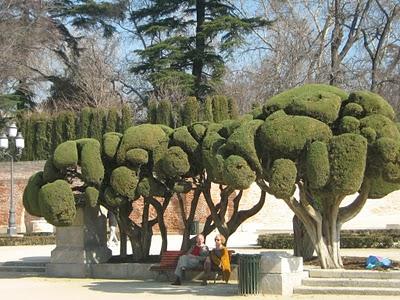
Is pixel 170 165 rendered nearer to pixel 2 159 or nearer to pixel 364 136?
pixel 364 136

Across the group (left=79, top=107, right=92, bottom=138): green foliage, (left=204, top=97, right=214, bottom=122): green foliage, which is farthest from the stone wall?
(left=79, top=107, right=92, bottom=138): green foliage

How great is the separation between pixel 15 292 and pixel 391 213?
2773cm

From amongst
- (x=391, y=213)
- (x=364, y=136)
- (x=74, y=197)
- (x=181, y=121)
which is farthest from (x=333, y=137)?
(x=181, y=121)

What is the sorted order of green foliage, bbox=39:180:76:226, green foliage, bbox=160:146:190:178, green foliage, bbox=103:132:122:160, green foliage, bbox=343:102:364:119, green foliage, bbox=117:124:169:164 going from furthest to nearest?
green foliage, bbox=103:132:122:160
green foliage, bbox=117:124:169:164
green foliage, bbox=39:180:76:226
green foliage, bbox=160:146:190:178
green foliage, bbox=343:102:364:119

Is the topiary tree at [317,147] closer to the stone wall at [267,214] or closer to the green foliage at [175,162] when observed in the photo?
the green foliage at [175,162]

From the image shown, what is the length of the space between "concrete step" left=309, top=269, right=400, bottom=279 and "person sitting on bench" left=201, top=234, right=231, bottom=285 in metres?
1.84

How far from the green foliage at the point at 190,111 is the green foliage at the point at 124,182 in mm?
26362

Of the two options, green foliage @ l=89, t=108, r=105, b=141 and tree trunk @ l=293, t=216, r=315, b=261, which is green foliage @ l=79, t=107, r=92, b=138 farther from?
tree trunk @ l=293, t=216, r=315, b=261

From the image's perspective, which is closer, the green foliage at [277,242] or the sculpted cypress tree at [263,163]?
the sculpted cypress tree at [263,163]

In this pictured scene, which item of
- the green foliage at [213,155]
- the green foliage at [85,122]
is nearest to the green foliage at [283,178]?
the green foliage at [213,155]

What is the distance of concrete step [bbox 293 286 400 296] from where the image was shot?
12625 millimetres

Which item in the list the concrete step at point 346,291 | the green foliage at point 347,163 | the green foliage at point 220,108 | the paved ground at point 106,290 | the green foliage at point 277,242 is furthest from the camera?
the green foliage at point 220,108

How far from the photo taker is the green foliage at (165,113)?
43.9 metres

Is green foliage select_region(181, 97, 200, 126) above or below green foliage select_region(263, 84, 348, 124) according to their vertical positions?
above
